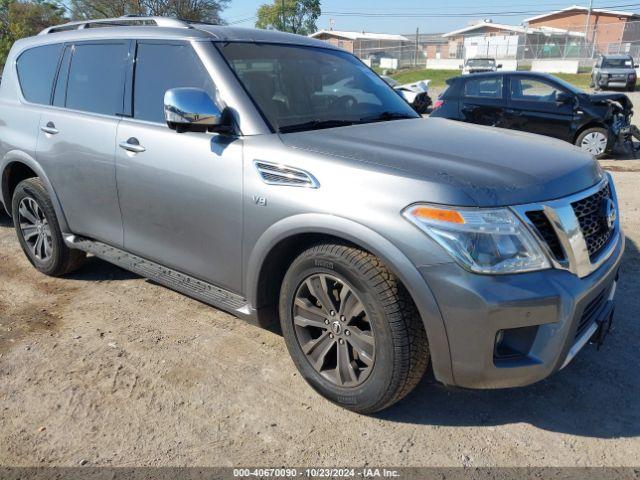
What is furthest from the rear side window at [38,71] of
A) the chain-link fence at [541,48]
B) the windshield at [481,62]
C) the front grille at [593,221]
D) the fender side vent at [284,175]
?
the chain-link fence at [541,48]

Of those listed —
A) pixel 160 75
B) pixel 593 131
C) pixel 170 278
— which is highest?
pixel 160 75

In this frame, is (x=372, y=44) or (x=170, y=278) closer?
(x=170, y=278)

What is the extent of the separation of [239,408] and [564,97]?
889 cm

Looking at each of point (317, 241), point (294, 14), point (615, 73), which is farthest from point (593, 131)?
point (294, 14)

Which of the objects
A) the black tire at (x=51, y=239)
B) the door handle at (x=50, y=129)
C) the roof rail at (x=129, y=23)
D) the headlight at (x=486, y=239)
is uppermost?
the roof rail at (x=129, y=23)

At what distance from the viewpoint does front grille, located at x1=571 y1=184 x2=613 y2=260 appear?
2506mm

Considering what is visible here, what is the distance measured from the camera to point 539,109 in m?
9.70

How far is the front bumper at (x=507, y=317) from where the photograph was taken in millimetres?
2199

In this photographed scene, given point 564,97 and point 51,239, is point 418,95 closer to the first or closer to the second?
point 564,97

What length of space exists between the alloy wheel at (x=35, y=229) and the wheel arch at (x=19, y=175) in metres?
0.26

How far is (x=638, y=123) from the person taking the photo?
14.5 metres

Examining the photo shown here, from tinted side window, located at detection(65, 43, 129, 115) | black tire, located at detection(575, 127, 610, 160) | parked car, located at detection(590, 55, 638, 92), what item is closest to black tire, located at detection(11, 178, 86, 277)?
tinted side window, located at detection(65, 43, 129, 115)

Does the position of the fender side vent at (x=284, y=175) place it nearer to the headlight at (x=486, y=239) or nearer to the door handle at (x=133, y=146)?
the headlight at (x=486, y=239)

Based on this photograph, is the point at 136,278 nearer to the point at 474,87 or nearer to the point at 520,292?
the point at 520,292
